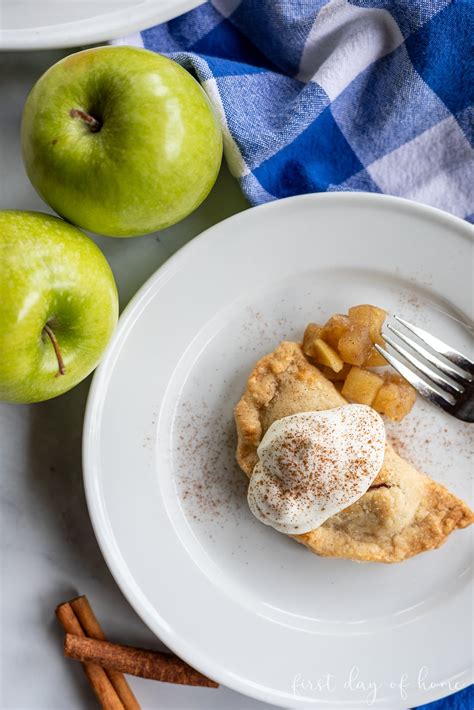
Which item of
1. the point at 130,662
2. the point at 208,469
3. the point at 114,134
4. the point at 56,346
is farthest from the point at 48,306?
the point at 130,662

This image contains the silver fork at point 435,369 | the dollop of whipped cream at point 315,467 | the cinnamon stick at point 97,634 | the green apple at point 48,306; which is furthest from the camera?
the cinnamon stick at point 97,634

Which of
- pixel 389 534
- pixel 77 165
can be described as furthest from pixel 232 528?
pixel 77 165

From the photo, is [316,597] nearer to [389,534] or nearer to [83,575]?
[389,534]

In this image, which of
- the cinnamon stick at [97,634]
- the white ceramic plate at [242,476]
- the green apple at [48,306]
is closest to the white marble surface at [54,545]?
the cinnamon stick at [97,634]

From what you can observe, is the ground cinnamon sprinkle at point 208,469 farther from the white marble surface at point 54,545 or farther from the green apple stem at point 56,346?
the green apple stem at point 56,346

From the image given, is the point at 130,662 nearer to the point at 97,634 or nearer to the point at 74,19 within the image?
the point at 97,634

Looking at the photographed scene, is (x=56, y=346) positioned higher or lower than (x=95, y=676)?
higher

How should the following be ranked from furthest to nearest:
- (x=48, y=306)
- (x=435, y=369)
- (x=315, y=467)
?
(x=435, y=369) → (x=315, y=467) → (x=48, y=306)
